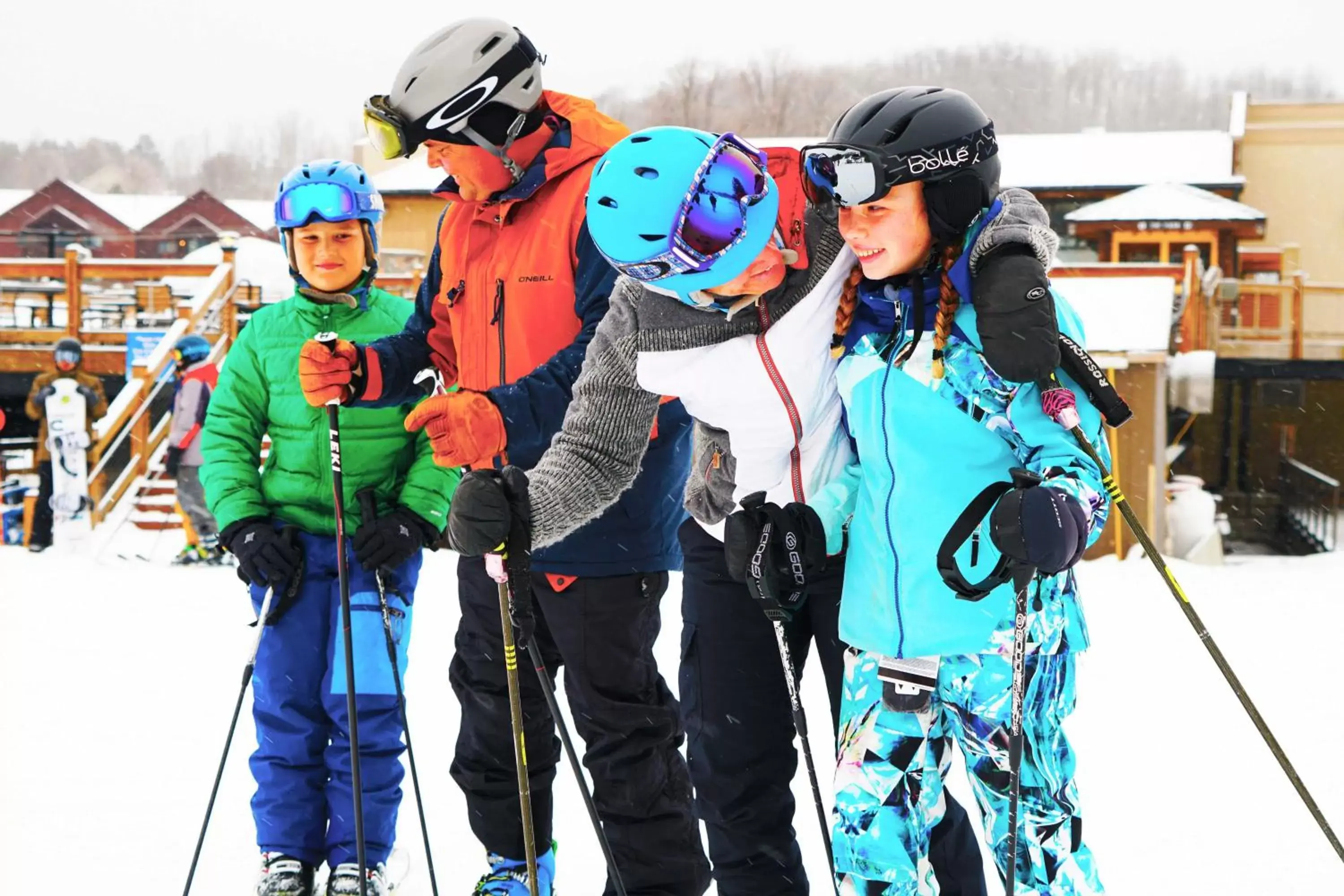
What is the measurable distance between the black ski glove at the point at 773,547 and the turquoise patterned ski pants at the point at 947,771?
0.21 metres

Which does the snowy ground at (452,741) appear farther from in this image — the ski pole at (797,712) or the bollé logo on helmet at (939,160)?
the bollé logo on helmet at (939,160)

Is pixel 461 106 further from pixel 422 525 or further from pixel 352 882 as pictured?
pixel 352 882

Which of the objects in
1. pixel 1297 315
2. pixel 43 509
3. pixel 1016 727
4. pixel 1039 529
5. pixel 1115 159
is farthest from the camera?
pixel 1115 159

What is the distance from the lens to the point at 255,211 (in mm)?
33906

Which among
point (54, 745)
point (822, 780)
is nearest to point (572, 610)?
point (822, 780)

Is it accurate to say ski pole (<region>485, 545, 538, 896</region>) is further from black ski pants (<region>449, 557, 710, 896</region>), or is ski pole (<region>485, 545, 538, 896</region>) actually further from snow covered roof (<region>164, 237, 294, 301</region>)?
snow covered roof (<region>164, 237, 294, 301</region>)

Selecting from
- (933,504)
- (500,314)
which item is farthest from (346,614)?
(933,504)

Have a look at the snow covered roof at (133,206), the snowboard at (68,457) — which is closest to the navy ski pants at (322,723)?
the snowboard at (68,457)

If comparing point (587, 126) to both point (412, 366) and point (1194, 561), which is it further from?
point (1194, 561)

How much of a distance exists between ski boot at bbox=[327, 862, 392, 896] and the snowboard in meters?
8.35

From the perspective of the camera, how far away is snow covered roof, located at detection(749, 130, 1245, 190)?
2212 cm

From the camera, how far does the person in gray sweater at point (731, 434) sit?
2020 mm

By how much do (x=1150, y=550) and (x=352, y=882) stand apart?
6.74ft

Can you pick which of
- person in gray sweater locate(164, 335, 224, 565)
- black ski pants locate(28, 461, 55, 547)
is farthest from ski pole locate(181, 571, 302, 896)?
black ski pants locate(28, 461, 55, 547)
